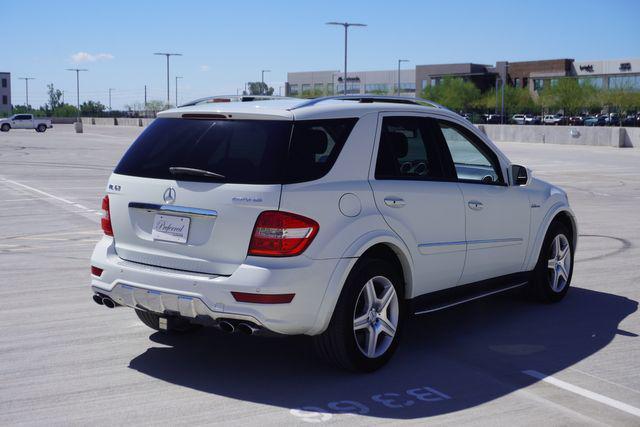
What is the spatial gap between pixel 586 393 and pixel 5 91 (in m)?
184

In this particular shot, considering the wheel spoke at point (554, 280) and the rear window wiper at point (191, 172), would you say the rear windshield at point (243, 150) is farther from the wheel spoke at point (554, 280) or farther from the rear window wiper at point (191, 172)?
the wheel spoke at point (554, 280)

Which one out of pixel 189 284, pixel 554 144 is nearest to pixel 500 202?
pixel 189 284

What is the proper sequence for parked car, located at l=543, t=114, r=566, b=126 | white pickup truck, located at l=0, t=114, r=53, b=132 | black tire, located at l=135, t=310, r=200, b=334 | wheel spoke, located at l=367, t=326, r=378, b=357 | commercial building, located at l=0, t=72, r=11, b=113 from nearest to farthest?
1. wheel spoke, located at l=367, t=326, r=378, b=357
2. black tire, located at l=135, t=310, r=200, b=334
3. white pickup truck, located at l=0, t=114, r=53, b=132
4. parked car, located at l=543, t=114, r=566, b=126
5. commercial building, located at l=0, t=72, r=11, b=113

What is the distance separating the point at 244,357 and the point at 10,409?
5.42 ft

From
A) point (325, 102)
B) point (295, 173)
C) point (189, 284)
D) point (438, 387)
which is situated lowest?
point (438, 387)

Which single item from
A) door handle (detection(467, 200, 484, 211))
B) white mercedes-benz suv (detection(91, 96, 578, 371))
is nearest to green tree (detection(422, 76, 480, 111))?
door handle (detection(467, 200, 484, 211))

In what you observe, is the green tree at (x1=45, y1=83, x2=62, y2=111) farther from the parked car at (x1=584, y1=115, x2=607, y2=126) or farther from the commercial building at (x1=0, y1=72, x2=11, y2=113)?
the parked car at (x1=584, y1=115, x2=607, y2=126)

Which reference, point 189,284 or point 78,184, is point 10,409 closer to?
point 189,284

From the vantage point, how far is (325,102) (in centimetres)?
578

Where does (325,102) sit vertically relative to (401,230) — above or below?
above

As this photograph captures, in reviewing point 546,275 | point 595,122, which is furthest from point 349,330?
point 595,122

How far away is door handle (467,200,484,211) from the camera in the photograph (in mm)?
6527

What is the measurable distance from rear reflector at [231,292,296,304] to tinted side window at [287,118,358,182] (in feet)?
2.29

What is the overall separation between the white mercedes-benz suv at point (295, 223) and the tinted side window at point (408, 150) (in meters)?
0.01
